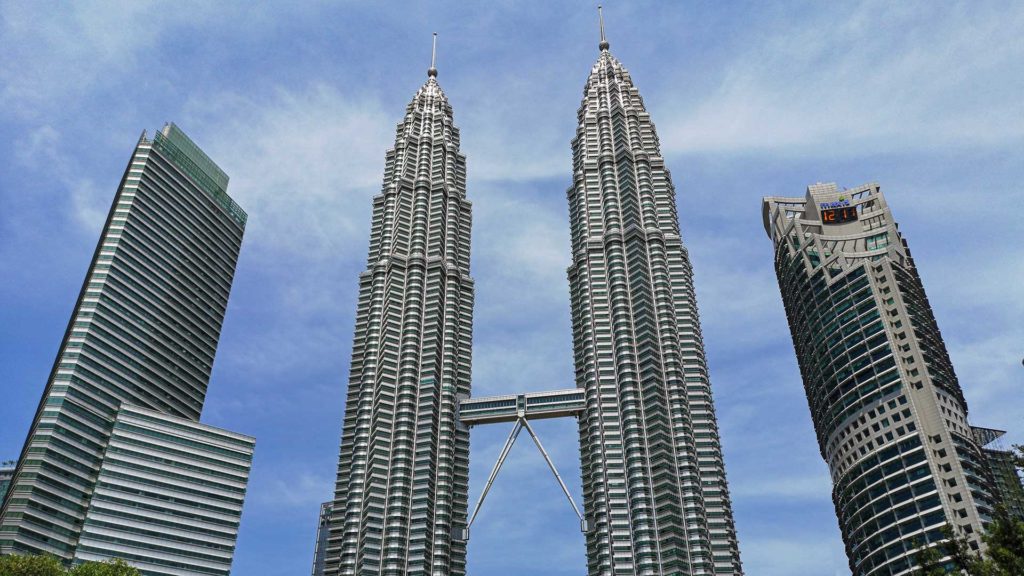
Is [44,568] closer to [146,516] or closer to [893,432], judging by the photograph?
[146,516]

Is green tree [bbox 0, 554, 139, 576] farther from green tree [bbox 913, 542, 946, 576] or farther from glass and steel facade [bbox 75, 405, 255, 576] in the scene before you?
glass and steel facade [bbox 75, 405, 255, 576]

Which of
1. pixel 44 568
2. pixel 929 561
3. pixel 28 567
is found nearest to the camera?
pixel 929 561

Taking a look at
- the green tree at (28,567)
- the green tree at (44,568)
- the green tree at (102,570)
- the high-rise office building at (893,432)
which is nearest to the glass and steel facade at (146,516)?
the green tree at (102,570)

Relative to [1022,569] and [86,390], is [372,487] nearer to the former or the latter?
[86,390]

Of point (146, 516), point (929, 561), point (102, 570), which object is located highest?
point (146, 516)

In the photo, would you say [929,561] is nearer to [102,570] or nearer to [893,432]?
[102,570]

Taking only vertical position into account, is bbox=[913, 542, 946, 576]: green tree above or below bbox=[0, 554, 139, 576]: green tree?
below

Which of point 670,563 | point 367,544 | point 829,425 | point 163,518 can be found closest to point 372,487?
point 367,544

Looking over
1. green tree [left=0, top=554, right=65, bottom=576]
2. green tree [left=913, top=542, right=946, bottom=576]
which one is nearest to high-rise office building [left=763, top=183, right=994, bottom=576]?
green tree [left=913, top=542, right=946, bottom=576]

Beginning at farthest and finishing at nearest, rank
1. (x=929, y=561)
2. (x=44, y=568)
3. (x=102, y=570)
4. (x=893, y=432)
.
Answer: (x=893, y=432), (x=102, y=570), (x=44, y=568), (x=929, y=561)

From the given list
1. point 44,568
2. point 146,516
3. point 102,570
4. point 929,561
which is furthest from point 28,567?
point 146,516

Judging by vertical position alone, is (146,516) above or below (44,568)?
above

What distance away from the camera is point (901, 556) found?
535 feet

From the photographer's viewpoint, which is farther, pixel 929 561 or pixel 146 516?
pixel 146 516
